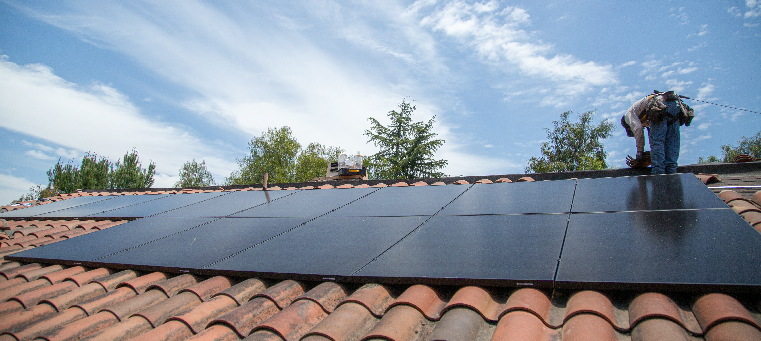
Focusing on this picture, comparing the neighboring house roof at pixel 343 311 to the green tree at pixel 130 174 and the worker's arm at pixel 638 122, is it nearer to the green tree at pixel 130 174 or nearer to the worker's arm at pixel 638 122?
the worker's arm at pixel 638 122

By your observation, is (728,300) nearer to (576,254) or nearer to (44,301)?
(576,254)

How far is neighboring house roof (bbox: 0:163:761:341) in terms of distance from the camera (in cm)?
195

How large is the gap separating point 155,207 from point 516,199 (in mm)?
5899

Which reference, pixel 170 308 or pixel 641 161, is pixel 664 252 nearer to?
pixel 170 308

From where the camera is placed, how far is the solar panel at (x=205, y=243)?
12.3 feet

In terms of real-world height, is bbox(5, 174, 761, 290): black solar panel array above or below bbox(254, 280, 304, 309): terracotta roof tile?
above

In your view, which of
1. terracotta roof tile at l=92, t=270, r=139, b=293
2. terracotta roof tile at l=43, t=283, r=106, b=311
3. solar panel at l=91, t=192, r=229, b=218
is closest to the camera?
terracotta roof tile at l=43, t=283, r=106, b=311

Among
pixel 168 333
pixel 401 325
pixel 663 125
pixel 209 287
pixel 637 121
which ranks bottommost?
pixel 168 333

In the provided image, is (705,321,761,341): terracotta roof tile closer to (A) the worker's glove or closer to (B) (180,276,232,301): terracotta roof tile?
(B) (180,276,232,301): terracotta roof tile

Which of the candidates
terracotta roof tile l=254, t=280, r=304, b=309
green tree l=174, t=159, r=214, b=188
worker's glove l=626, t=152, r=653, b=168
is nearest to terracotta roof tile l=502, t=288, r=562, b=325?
terracotta roof tile l=254, t=280, r=304, b=309

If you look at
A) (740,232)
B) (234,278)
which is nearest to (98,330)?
(234,278)

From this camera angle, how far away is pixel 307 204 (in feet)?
16.6

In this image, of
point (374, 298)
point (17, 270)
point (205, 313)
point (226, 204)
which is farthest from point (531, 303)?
point (17, 270)

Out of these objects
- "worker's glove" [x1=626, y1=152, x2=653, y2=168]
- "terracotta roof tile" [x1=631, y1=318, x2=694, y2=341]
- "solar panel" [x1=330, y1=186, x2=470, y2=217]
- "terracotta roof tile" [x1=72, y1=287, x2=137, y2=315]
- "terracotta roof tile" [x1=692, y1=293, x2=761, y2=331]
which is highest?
"worker's glove" [x1=626, y1=152, x2=653, y2=168]
